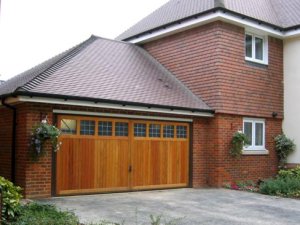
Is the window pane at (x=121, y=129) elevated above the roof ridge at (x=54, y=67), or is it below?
below

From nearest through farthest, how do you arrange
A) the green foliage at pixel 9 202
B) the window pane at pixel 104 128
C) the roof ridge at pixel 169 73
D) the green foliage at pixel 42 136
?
the green foliage at pixel 9 202 → the green foliage at pixel 42 136 → the window pane at pixel 104 128 → the roof ridge at pixel 169 73

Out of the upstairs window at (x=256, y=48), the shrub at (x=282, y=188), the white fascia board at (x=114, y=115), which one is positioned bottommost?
the shrub at (x=282, y=188)

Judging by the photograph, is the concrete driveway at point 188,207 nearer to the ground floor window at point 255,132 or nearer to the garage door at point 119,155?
the garage door at point 119,155

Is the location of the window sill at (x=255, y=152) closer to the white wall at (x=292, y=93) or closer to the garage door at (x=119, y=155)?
the white wall at (x=292, y=93)

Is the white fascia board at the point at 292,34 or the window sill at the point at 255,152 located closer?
the window sill at the point at 255,152

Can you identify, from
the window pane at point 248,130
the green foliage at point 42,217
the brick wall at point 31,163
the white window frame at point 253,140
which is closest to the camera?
the green foliage at point 42,217

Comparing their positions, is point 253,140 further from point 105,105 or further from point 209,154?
point 105,105

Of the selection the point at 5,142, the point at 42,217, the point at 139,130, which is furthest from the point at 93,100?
the point at 42,217

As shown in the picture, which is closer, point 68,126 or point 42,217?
point 42,217

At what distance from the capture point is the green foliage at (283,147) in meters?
17.5

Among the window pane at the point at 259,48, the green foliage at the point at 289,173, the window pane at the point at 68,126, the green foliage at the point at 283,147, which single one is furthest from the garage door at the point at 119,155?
the window pane at the point at 259,48

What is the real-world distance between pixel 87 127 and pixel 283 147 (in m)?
8.55

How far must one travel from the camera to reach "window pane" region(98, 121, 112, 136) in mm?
13205

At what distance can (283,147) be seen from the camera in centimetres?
1748
